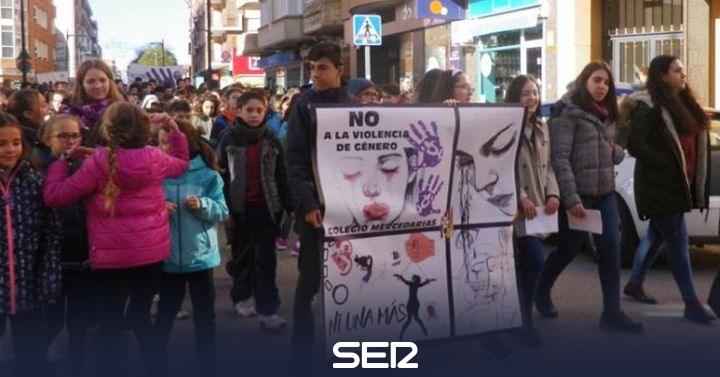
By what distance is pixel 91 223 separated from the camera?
546cm

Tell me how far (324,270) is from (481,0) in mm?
21712

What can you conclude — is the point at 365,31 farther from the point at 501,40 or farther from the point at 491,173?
the point at 491,173

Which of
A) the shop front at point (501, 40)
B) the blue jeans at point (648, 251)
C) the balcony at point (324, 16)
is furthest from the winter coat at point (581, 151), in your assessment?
the balcony at point (324, 16)

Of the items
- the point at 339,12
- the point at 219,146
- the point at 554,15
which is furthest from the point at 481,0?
the point at 219,146

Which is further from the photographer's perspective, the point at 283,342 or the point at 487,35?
the point at 487,35

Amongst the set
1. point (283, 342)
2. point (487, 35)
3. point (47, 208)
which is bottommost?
point (283, 342)

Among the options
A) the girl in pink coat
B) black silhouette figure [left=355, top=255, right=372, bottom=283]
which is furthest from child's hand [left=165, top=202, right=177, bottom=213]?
black silhouette figure [left=355, top=255, right=372, bottom=283]

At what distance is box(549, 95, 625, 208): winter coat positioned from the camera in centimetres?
695

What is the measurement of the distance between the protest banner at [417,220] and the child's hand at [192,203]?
92 centimetres

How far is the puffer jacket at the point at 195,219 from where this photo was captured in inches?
235

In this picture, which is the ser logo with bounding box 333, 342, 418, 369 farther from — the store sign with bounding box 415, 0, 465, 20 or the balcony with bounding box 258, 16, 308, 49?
the balcony with bounding box 258, 16, 308, 49

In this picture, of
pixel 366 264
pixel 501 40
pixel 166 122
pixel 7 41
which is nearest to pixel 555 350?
pixel 366 264

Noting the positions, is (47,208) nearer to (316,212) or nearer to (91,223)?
(91,223)

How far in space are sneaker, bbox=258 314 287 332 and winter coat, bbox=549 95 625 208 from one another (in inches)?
82.5
